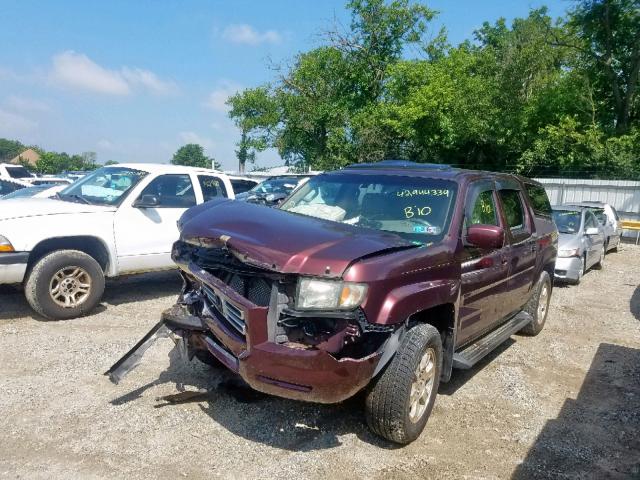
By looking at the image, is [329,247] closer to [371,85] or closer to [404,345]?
[404,345]

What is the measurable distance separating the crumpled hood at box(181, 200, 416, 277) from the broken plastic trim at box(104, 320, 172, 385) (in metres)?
0.73

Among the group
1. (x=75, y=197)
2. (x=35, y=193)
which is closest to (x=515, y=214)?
(x=75, y=197)

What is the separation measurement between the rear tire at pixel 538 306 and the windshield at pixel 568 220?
4.75m

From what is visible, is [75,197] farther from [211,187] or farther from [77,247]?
[211,187]

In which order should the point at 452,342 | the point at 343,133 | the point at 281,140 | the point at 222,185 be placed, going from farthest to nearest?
the point at 281,140 < the point at 343,133 < the point at 222,185 < the point at 452,342

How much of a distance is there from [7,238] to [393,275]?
15.0 ft

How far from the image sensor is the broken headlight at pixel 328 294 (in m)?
3.16

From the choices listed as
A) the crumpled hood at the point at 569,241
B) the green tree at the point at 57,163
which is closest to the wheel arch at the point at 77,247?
the crumpled hood at the point at 569,241

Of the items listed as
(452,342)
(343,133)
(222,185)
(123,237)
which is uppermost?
(343,133)

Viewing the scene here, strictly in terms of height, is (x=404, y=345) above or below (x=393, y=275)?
below

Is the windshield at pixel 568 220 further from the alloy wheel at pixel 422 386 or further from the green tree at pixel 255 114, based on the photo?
the green tree at pixel 255 114

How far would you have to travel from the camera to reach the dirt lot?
3.42 meters

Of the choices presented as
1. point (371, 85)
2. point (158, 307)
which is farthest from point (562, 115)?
point (158, 307)

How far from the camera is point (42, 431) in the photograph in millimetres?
3709
